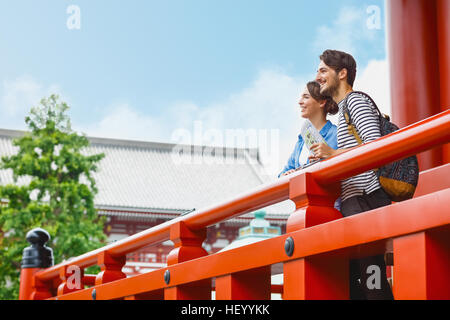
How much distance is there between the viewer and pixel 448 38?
3.48m

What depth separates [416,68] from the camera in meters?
3.57

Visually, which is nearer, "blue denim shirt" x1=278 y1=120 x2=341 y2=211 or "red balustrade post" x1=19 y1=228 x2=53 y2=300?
"blue denim shirt" x1=278 y1=120 x2=341 y2=211

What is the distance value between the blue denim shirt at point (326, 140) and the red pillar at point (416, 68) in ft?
3.33

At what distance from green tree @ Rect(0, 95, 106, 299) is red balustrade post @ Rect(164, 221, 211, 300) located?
8307mm

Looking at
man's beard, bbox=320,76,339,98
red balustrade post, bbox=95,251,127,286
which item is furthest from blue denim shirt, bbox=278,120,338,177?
red balustrade post, bbox=95,251,127,286

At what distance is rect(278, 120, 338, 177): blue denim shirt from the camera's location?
255 centimetres

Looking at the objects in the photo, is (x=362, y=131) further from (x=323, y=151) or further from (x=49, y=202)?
(x=49, y=202)

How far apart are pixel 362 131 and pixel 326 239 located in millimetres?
453

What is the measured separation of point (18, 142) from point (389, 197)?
1004 centimetres

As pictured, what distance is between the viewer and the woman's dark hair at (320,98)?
2.57 m

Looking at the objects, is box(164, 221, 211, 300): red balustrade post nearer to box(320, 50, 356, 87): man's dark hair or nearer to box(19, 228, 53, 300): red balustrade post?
box(320, 50, 356, 87): man's dark hair

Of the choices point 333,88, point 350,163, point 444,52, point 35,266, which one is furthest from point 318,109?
point 35,266

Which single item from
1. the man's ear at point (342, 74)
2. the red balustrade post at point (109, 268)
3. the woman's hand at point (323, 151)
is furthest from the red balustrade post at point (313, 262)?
the red balustrade post at point (109, 268)

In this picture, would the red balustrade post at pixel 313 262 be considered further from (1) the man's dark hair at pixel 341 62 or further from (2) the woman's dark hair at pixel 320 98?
(2) the woman's dark hair at pixel 320 98
